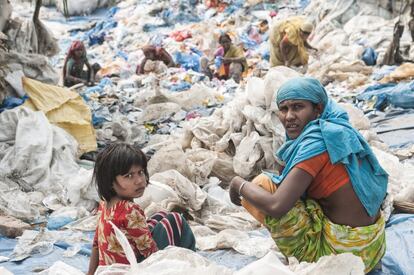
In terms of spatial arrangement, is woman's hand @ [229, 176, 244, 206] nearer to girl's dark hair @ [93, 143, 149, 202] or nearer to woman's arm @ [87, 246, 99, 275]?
girl's dark hair @ [93, 143, 149, 202]

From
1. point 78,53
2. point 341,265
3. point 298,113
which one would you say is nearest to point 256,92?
point 298,113

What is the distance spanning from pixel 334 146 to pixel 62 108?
367 centimetres

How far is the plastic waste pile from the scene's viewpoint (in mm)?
2990

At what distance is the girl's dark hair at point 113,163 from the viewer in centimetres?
224

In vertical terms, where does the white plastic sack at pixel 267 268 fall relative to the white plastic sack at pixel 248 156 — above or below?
above

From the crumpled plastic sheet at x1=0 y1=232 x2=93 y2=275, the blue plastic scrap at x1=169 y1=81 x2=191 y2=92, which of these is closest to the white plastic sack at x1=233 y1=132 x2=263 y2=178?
the crumpled plastic sheet at x1=0 y1=232 x2=93 y2=275

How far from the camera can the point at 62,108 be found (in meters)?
5.33

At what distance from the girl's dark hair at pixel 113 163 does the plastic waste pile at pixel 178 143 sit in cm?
38

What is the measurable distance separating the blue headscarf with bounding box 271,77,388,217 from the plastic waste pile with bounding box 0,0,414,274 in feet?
1.30

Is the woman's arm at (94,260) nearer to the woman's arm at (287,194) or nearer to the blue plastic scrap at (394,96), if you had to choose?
the woman's arm at (287,194)

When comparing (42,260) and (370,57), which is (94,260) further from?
(370,57)

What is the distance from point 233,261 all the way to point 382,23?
29.4ft

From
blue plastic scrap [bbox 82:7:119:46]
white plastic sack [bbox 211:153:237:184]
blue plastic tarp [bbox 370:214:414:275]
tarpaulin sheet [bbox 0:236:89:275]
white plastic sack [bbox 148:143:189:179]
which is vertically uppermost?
blue plastic tarp [bbox 370:214:414:275]

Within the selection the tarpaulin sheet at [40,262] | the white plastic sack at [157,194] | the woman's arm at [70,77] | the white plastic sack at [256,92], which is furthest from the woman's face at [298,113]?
the woman's arm at [70,77]
